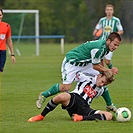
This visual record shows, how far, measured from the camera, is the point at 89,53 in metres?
10.8

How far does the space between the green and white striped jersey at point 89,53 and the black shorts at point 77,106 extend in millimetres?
680

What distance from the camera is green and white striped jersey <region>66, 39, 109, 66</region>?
1059 cm

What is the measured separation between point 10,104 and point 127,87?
14.4 ft

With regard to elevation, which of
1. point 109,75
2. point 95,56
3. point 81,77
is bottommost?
point 81,77

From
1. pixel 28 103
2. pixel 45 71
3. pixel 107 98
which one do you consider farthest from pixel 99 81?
pixel 45 71

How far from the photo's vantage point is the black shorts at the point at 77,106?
34.5ft

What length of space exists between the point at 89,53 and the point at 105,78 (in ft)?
1.83

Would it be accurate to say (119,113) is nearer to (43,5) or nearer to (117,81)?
(117,81)

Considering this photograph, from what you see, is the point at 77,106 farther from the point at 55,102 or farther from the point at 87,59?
the point at 87,59

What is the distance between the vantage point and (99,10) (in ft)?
196

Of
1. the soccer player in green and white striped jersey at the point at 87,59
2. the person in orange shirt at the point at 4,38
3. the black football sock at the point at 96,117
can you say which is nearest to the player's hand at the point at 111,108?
the soccer player in green and white striped jersey at the point at 87,59

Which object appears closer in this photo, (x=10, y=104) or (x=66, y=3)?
(x=10, y=104)

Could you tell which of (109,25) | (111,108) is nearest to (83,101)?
(111,108)

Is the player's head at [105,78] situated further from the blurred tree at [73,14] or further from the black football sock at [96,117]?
the blurred tree at [73,14]
